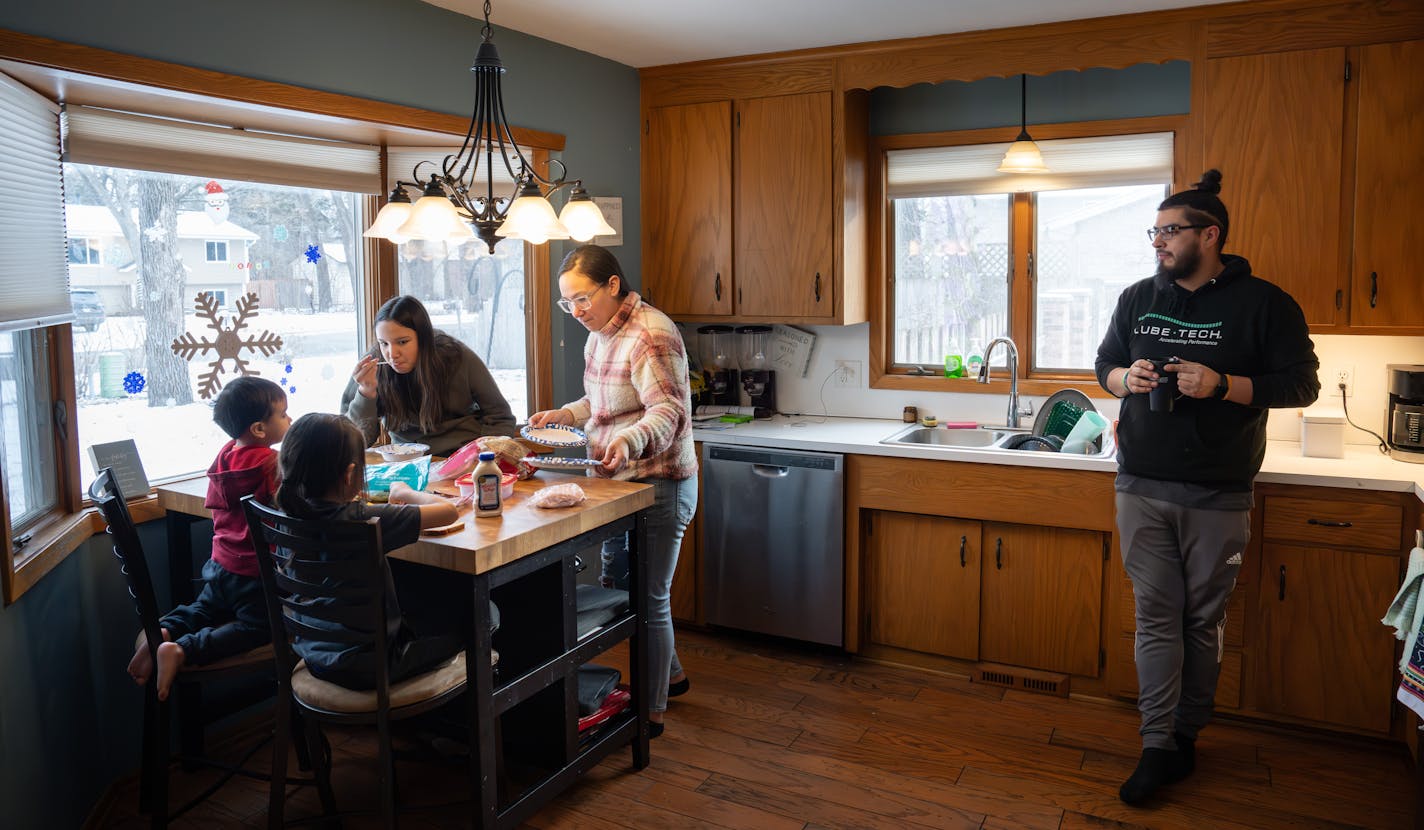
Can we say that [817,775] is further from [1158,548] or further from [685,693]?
[1158,548]

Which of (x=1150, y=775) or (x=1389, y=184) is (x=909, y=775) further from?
(x=1389, y=184)

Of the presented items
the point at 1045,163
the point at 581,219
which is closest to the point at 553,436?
the point at 581,219

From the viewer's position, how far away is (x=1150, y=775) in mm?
2779

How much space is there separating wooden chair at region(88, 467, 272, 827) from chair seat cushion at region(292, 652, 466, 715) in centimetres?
25

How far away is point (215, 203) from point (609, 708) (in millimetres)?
1928

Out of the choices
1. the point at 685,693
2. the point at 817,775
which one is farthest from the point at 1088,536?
the point at 685,693

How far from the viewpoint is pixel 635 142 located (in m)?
4.30

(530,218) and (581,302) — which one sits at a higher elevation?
(530,218)

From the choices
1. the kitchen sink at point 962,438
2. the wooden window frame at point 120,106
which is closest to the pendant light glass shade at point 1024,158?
the kitchen sink at point 962,438

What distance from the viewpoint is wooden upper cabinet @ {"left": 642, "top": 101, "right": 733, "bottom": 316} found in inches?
164

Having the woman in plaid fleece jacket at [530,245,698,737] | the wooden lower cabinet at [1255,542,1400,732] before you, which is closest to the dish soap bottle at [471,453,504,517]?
the woman in plaid fleece jacket at [530,245,698,737]

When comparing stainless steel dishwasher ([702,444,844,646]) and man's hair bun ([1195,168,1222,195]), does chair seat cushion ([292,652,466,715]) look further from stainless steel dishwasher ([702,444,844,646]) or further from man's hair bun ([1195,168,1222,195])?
man's hair bun ([1195,168,1222,195])

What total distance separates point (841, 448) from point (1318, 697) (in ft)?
5.52

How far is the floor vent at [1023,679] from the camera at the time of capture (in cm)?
352
